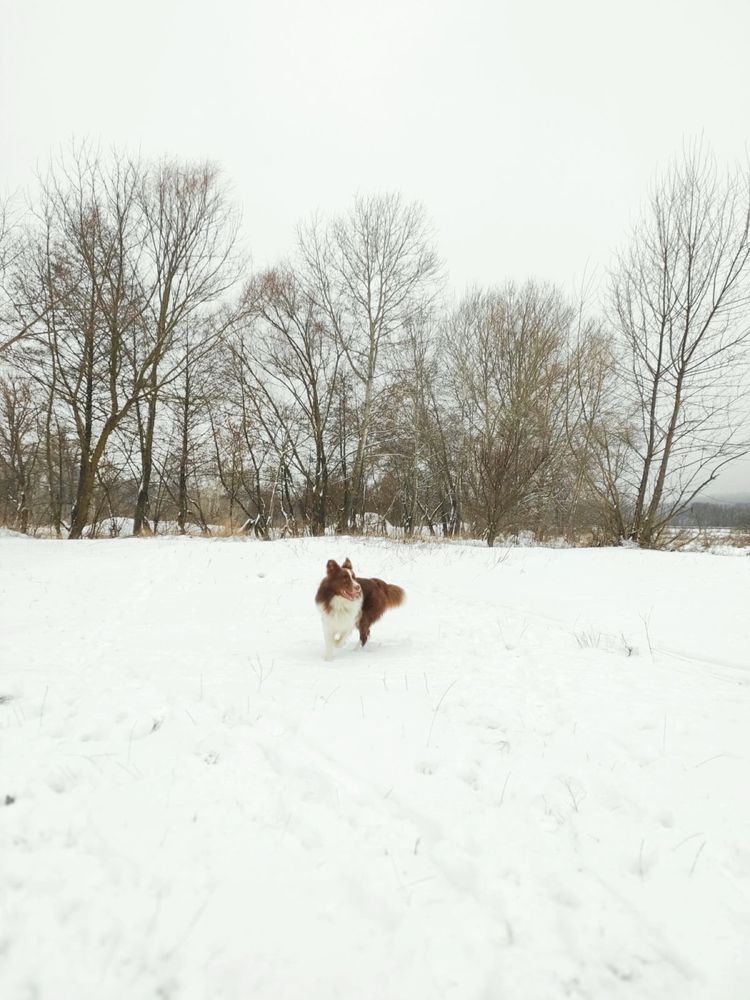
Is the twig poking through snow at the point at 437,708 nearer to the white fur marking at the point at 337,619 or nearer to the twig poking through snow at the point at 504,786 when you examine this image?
the twig poking through snow at the point at 504,786

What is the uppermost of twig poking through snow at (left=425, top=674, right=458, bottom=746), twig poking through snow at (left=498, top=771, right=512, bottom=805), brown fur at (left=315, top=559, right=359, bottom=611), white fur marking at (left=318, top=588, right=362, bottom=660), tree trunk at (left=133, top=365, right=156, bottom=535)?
tree trunk at (left=133, top=365, right=156, bottom=535)

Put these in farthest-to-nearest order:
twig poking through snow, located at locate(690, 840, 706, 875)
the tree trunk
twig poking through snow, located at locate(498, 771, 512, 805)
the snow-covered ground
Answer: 1. the tree trunk
2. twig poking through snow, located at locate(498, 771, 512, 805)
3. twig poking through snow, located at locate(690, 840, 706, 875)
4. the snow-covered ground

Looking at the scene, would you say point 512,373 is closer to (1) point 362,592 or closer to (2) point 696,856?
(1) point 362,592

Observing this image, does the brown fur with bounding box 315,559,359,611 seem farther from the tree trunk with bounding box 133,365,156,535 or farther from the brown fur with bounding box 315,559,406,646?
the tree trunk with bounding box 133,365,156,535

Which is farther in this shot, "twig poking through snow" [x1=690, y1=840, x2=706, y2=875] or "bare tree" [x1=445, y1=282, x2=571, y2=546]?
"bare tree" [x1=445, y1=282, x2=571, y2=546]

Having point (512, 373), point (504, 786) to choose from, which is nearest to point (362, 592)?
point (504, 786)

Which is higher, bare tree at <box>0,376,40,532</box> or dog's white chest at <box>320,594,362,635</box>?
bare tree at <box>0,376,40,532</box>

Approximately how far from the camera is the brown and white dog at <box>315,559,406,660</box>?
16.7ft

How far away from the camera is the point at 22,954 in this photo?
1.55 m

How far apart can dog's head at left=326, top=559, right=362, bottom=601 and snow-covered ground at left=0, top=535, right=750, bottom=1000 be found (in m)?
0.76

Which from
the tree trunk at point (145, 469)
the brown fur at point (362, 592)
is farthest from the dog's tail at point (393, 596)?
the tree trunk at point (145, 469)

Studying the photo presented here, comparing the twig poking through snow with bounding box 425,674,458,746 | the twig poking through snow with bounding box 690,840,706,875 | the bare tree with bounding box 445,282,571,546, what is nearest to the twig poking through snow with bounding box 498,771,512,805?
the twig poking through snow with bounding box 425,674,458,746

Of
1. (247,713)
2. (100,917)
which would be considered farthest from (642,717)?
(100,917)

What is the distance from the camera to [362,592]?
5438mm
